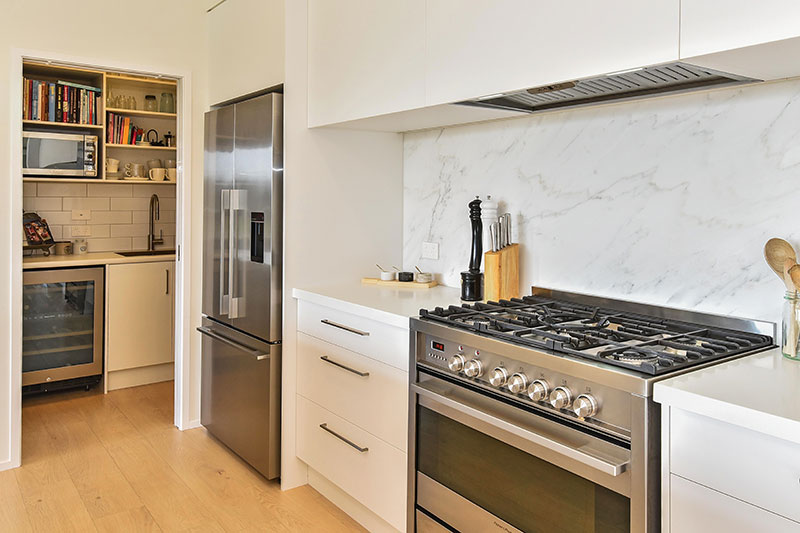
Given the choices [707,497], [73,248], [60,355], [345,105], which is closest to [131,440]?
[60,355]

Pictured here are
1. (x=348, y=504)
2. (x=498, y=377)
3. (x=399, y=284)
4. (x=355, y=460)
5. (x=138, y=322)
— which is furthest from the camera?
(x=138, y=322)

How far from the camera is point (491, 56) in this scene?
192 cm

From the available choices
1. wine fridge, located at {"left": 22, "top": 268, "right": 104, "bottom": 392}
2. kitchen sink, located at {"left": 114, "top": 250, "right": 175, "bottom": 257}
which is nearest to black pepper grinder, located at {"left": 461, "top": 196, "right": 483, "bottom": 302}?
wine fridge, located at {"left": 22, "top": 268, "right": 104, "bottom": 392}

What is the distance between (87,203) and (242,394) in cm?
237

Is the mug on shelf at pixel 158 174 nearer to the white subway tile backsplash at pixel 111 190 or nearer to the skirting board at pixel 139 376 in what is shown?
the white subway tile backsplash at pixel 111 190

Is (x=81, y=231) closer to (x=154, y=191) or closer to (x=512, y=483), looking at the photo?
(x=154, y=191)

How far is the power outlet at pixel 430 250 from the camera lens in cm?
293

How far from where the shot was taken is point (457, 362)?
1.90 metres

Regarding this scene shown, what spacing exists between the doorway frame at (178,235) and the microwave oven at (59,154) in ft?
3.81

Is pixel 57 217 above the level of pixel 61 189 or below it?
below

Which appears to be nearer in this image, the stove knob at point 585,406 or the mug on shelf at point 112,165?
the stove knob at point 585,406

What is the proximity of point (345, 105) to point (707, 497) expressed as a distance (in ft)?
6.34

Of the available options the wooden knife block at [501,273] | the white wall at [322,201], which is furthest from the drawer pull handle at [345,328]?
the wooden knife block at [501,273]

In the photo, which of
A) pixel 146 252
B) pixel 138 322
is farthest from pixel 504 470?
pixel 146 252
